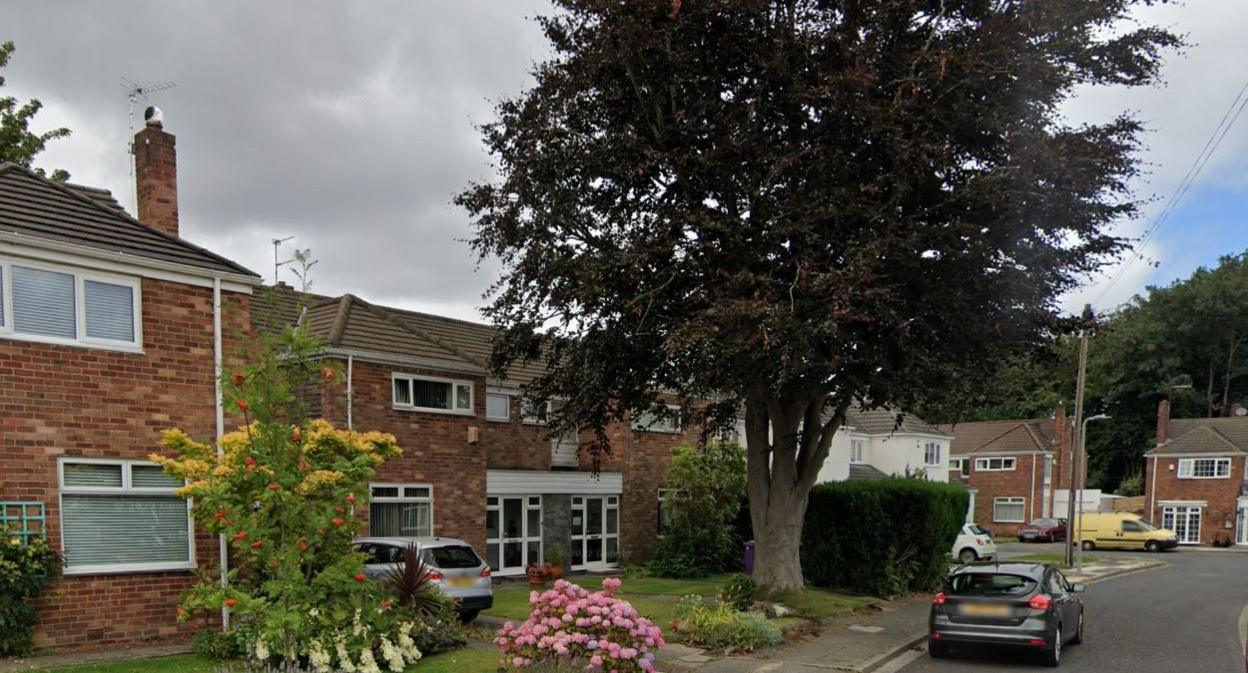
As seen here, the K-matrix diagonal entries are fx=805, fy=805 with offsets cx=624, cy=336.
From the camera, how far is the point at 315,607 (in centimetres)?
872

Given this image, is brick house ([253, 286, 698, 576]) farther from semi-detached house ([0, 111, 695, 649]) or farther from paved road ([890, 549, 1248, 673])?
paved road ([890, 549, 1248, 673])

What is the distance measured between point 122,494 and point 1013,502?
5150 centimetres

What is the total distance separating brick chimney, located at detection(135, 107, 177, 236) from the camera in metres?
13.5

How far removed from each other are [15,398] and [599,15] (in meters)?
9.94

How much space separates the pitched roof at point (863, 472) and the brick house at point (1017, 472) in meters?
13.7

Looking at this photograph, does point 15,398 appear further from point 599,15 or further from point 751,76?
point 751,76

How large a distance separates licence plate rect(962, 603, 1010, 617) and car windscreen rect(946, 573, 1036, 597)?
0.59ft

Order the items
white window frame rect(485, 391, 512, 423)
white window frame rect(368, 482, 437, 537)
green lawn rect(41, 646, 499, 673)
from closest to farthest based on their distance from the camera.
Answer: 1. green lawn rect(41, 646, 499, 673)
2. white window frame rect(368, 482, 437, 537)
3. white window frame rect(485, 391, 512, 423)

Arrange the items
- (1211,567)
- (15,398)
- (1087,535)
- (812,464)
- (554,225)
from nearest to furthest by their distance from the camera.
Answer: (15,398) → (554,225) → (812,464) → (1211,567) → (1087,535)

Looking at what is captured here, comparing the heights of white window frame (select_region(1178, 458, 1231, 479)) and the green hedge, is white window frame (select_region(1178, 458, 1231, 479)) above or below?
above

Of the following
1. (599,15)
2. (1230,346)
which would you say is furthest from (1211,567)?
(1230,346)

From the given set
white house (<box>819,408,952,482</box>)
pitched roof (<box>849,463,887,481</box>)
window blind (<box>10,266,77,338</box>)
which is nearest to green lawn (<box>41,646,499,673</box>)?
window blind (<box>10,266,77,338</box>)

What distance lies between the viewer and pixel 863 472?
36562 mm

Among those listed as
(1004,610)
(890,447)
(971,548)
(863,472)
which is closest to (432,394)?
(1004,610)
